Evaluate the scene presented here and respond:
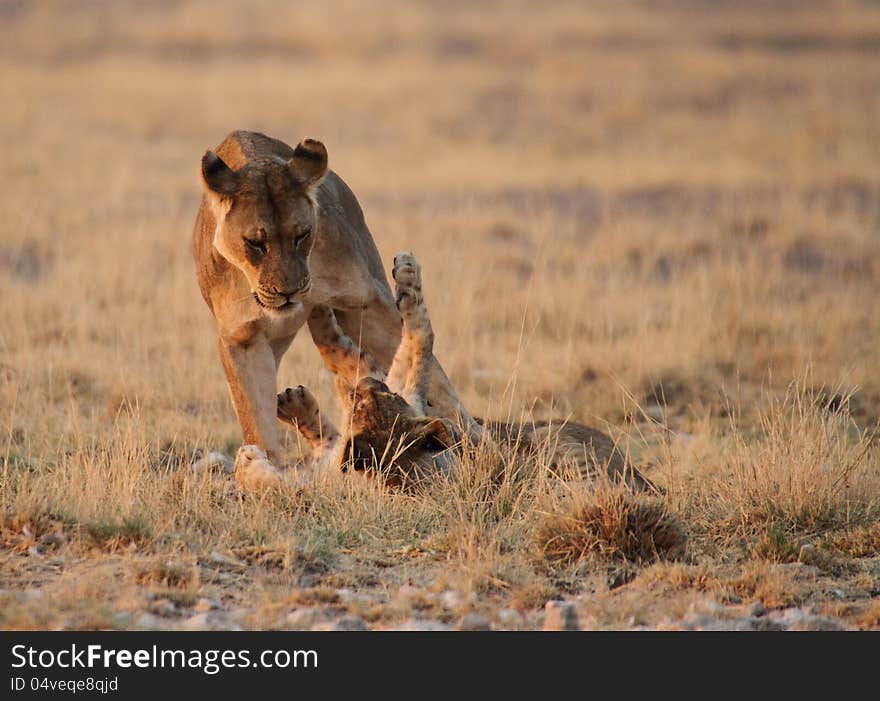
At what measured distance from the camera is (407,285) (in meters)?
6.47

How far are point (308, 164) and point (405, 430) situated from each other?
122 cm

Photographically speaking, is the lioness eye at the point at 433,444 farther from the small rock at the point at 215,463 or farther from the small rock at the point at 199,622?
the small rock at the point at 199,622

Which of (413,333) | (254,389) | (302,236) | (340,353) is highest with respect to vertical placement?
(302,236)

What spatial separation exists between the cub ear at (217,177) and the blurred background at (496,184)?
1.55 metres

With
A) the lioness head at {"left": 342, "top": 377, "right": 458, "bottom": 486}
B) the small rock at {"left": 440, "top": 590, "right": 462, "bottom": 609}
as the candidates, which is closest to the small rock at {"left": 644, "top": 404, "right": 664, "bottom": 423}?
the lioness head at {"left": 342, "top": 377, "right": 458, "bottom": 486}

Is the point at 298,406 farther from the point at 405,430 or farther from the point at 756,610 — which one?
the point at 756,610

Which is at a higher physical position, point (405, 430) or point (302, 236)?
point (302, 236)

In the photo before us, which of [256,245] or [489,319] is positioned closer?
[256,245]

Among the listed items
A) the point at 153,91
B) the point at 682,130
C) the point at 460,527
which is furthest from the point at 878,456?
the point at 153,91

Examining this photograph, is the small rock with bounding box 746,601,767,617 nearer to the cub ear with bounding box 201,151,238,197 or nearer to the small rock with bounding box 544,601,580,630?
the small rock with bounding box 544,601,580,630

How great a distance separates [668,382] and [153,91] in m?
14.9

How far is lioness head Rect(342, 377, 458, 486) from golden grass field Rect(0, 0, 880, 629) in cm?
17

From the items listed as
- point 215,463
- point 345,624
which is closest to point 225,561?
point 345,624

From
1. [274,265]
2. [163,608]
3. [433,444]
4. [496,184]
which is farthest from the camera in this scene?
[496,184]
